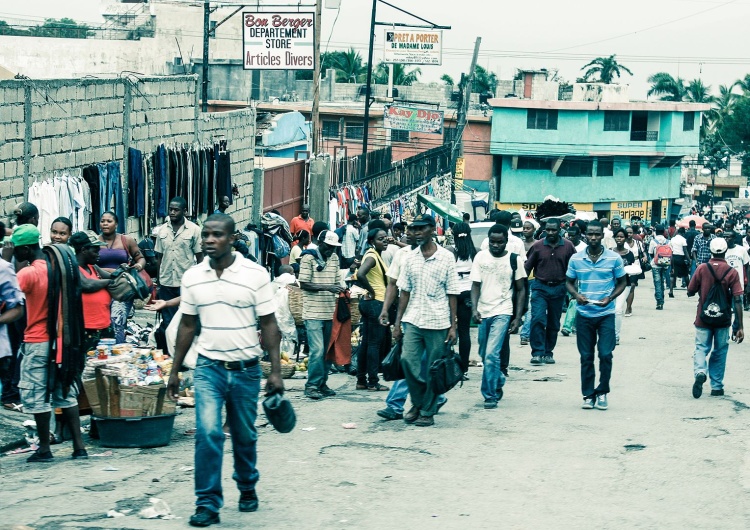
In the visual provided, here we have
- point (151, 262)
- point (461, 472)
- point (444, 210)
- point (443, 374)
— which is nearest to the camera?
point (461, 472)

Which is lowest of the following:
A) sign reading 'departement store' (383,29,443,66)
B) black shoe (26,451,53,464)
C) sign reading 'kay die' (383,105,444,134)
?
black shoe (26,451,53,464)

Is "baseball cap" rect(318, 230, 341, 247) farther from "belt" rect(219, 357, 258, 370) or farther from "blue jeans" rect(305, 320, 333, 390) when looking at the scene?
"belt" rect(219, 357, 258, 370)

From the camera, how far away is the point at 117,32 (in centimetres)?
6016

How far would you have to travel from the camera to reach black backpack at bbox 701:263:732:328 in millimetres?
12242

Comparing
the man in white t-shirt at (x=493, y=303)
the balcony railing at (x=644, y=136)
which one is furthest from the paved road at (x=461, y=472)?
the balcony railing at (x=644, y=136)

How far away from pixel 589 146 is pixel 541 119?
3.31 m

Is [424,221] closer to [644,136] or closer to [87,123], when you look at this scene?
[87,123]

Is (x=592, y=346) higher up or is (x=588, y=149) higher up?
(x=588, y=149)

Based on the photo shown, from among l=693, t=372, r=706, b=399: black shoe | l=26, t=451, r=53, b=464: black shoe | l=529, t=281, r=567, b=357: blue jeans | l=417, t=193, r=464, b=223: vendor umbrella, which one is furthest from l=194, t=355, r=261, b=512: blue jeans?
l=417, t=193, r=464, b=223: vendor umbrella

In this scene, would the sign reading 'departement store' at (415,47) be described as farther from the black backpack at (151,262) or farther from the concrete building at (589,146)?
the black backpack at (151,262)

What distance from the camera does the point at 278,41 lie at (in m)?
27.7

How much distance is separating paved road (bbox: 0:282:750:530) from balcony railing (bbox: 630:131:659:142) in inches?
2212

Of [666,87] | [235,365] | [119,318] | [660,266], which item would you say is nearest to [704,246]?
[660,266]

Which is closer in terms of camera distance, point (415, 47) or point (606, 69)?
point (415, 47)
